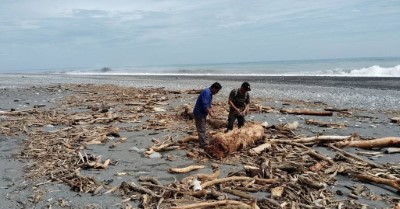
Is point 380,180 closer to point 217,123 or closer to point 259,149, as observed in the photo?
point 259,149

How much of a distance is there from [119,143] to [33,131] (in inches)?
132

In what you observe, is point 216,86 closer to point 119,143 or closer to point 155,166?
point 155,166

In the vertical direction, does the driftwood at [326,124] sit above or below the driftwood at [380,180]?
above

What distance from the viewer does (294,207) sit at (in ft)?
18.8

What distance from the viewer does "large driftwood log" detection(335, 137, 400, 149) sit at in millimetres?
8906

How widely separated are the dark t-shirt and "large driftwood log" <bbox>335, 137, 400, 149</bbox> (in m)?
2.53

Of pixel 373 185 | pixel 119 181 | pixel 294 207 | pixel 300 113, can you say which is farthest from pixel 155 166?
pixel 300 113

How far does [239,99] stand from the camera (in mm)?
10070

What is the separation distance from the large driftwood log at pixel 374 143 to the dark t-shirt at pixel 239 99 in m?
2.53

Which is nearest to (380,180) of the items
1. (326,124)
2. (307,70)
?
(326,124)

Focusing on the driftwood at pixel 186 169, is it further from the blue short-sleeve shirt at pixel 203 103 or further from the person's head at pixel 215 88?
the person's head at pixel 215 88

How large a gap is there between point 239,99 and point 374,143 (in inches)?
136

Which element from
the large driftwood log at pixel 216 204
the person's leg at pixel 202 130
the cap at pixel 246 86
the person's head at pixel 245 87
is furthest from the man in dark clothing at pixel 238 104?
the large driftwood log at pixel 216 204

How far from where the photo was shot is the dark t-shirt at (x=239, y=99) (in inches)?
394
